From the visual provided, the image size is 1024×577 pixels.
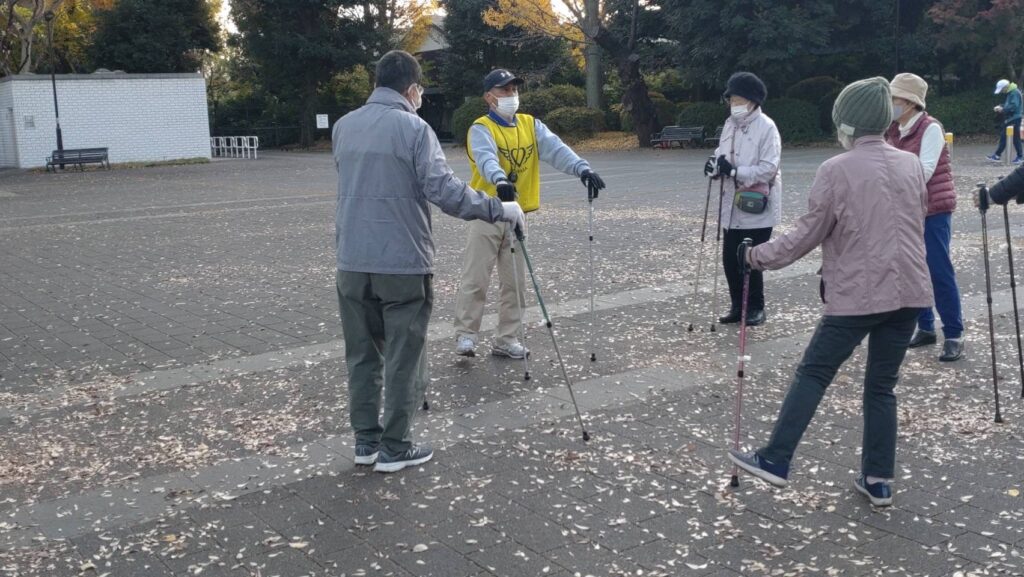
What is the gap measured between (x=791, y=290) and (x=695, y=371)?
3021 mm

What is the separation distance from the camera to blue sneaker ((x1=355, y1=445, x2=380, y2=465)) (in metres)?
5.02

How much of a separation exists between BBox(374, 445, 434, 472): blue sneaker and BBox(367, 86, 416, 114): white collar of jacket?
5.47 ft

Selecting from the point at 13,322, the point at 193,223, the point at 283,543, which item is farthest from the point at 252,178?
the point at 283,543

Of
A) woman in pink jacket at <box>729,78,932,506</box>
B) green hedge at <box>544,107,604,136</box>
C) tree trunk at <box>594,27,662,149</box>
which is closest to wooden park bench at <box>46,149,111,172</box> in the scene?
green hedge at <box>544,107,604,136</box>

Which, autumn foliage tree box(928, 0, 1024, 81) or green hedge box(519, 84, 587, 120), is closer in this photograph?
autumn foliage tree box(928, 0, 1024, 81)

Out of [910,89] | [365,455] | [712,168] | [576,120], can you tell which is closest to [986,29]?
[576,120]

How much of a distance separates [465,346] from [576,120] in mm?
32946

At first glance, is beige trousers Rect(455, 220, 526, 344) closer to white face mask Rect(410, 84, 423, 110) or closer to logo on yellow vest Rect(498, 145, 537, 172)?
logo on yellow vest Rect(498, 145, 537, 172)

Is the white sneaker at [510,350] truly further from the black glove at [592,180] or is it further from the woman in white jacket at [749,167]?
the woman in white jacket at [749,167]

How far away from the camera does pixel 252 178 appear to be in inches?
1123

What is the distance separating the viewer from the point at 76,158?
33312 millimetres

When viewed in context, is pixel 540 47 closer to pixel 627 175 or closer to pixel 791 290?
pixel 627 175

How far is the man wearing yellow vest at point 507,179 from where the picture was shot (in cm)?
668

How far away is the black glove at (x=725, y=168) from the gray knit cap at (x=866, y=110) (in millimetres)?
3211
